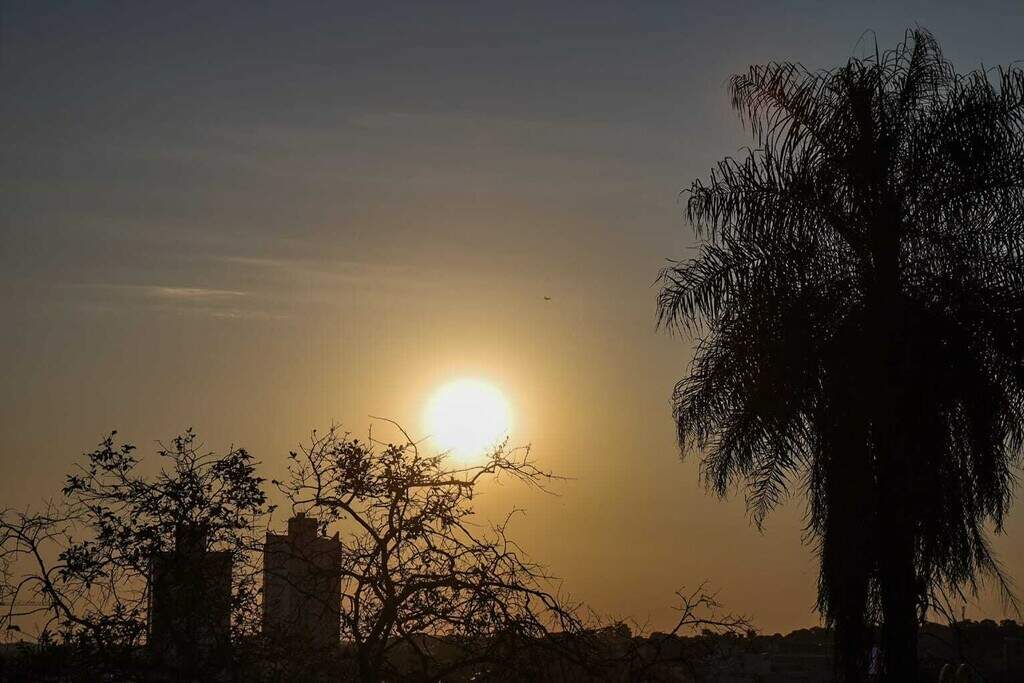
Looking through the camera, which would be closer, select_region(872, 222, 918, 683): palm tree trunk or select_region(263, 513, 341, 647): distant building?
select_region(263, 513, 341, 647): distant building

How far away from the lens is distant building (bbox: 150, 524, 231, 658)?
1029cm

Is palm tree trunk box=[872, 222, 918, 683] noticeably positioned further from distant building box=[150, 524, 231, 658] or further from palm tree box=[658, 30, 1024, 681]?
distant building box=[150, 524, 231, 658]

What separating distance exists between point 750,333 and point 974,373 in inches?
102

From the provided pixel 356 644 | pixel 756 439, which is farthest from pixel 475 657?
pixel 756 439

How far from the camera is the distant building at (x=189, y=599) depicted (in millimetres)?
10289

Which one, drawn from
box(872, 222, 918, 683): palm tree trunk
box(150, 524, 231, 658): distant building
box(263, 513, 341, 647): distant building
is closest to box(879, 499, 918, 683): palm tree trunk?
box(872, 222, 918, 683): palm tree trunk

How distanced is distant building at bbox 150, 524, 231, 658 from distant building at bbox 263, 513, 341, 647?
372 millimetres

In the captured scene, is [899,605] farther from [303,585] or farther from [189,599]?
[189,599]

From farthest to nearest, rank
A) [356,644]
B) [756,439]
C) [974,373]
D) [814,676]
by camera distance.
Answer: [814,676]
[756,439]
[974,373]
[356,644]

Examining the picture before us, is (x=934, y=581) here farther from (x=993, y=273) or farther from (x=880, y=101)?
(x=880, y=101)

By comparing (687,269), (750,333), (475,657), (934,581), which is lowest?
(475,657)

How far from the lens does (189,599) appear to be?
33.7ft

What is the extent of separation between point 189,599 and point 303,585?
957mm

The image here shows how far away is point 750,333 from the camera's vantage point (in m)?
15.3
